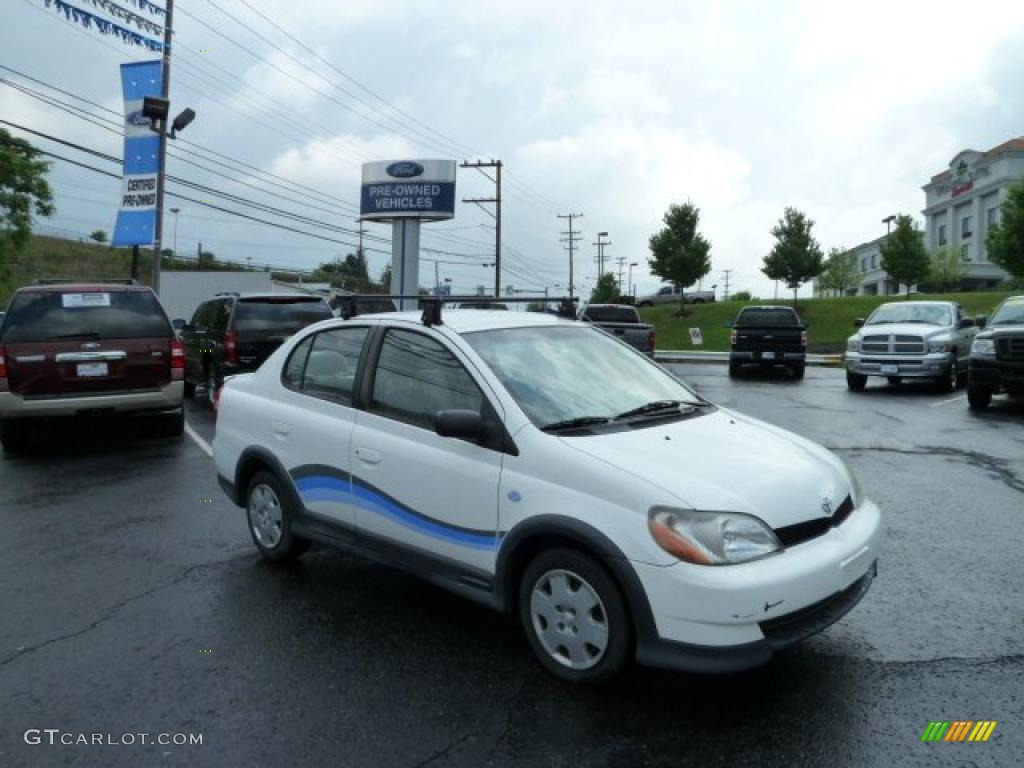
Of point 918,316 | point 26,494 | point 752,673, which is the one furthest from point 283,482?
point 918,316

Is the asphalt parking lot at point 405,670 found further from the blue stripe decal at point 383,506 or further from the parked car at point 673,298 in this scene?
the parked car at point 673,298

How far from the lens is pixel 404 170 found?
38.7m

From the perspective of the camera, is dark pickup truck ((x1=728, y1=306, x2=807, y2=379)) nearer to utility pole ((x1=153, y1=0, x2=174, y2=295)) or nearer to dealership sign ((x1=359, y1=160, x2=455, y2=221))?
utility pole ((x1=153, y1=0, x2=174, y2=295))

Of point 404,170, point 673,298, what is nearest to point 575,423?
point 404,170

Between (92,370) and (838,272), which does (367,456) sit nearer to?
(92,370)

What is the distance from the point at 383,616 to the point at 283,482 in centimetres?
115

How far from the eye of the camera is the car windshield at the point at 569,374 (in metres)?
3.96

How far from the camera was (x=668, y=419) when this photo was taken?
4.09 m

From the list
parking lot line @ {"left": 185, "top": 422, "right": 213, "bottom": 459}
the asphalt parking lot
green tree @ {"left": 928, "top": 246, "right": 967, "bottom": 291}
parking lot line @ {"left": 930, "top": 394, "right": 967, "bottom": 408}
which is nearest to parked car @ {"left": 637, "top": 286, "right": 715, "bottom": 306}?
green tree @ {"left": 928, "top": 246, "right": 967, "bottom": 291}

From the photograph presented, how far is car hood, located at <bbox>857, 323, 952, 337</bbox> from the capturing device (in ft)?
52.4

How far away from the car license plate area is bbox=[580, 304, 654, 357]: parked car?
1091 centimetres

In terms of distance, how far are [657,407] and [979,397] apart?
1128 cm

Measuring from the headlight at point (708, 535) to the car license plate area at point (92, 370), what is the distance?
26.0 ft

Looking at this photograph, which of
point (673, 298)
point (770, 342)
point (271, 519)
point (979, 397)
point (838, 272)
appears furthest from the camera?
point (838, 272)
